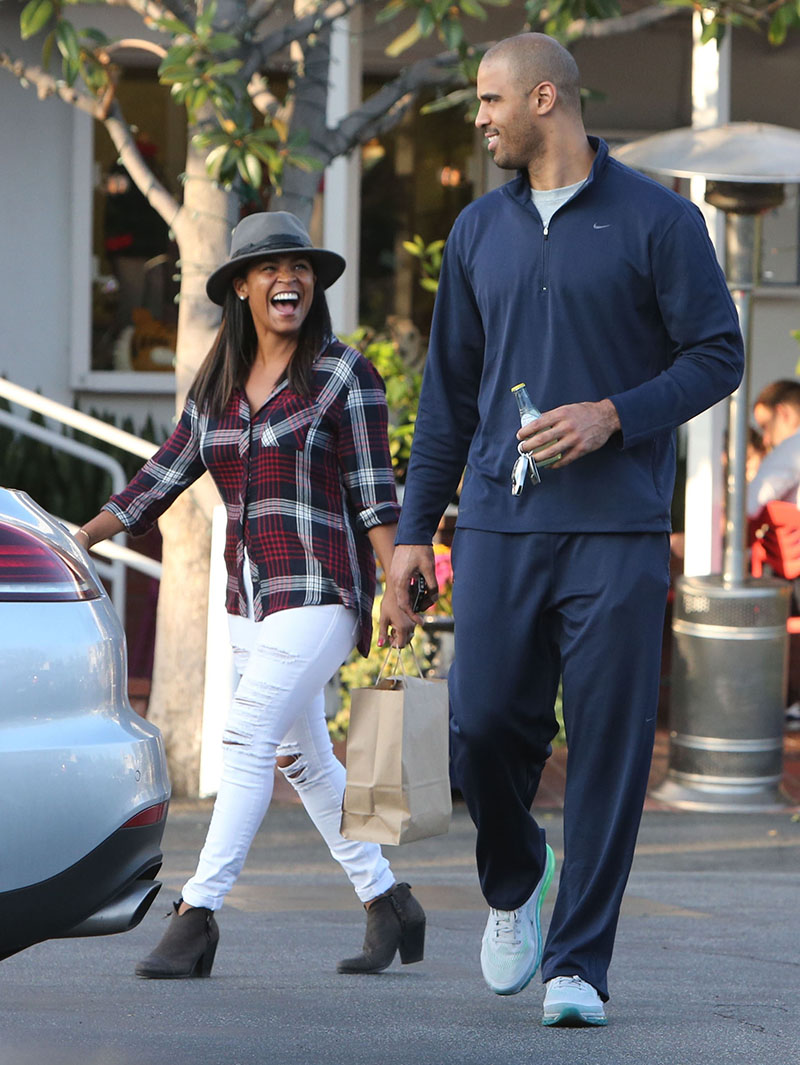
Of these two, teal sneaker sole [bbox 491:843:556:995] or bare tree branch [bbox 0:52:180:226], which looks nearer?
teal sneaker sole [bbox 491:843:556:995]

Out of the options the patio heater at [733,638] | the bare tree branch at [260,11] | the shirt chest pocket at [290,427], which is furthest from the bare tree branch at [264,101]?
the shirt chest pocket at [290,427]

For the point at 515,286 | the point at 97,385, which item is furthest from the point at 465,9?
the point at 97,385

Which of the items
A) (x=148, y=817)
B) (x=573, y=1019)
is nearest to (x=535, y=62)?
(x=148, y=817)

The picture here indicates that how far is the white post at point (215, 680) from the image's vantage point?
7.02 meters

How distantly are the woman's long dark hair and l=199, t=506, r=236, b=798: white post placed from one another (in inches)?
98.7

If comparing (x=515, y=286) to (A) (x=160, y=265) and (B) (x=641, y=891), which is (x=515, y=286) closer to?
(B) (x=641, y=891)

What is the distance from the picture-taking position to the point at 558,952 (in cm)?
363

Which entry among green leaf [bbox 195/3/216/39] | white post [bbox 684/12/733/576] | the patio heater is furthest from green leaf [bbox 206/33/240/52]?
white post [bbox 684/12/733/576]

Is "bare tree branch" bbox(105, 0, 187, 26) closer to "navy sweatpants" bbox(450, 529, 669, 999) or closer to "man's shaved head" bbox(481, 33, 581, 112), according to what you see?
"man's shaved head" bbox(481, 33, 581, 112)

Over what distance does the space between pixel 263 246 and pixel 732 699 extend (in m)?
3.50

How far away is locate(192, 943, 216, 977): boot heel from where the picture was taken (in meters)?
4.20

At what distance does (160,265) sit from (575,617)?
27.7 feet

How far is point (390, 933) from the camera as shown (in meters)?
4.36

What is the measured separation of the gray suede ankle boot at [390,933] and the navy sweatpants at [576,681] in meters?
0.71
